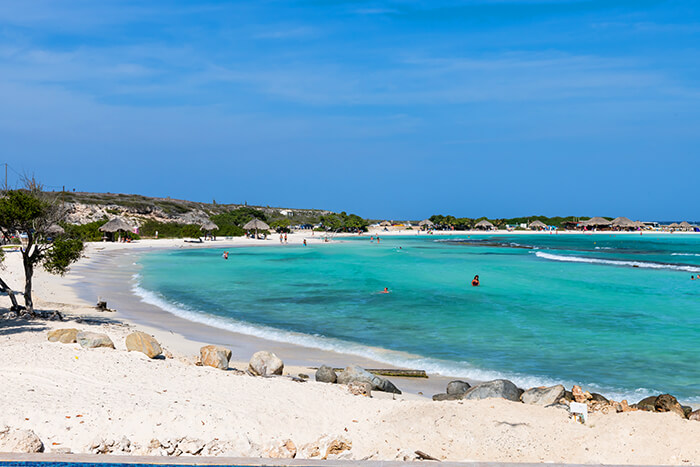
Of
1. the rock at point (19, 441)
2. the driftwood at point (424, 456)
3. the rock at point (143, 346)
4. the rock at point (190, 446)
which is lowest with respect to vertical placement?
the driftwood at point (424, 456)

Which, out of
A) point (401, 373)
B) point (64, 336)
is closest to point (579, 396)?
point (401, 373)

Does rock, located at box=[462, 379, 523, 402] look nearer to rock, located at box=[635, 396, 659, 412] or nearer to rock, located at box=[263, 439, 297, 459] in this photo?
rock, located at box=[635, 396, 659, 412]

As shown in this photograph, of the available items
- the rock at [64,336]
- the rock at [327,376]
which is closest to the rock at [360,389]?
the rock at [327,376]

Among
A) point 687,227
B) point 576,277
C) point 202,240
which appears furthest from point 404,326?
point 687,227

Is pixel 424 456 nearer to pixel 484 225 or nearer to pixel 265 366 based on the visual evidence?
pixel 265 366

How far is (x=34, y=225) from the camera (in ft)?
36.8

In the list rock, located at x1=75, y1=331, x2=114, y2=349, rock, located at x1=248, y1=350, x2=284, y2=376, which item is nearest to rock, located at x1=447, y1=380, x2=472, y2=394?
rock, located at x1=248, y1=350, x2=284, y2=376

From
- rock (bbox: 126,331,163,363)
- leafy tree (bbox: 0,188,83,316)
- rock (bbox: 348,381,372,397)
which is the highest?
leafy tree (bbox: 0,188,83,316)

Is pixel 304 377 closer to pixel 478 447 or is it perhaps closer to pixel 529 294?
pixel 478 447

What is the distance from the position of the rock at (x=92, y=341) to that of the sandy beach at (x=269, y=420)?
19 centimetres

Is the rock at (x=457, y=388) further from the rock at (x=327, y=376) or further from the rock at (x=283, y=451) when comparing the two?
the rock at (x=283, y=451)

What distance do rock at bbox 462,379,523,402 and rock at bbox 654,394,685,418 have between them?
1931mm

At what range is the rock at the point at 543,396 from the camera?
7.62m

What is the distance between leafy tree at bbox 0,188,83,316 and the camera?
10727mm
